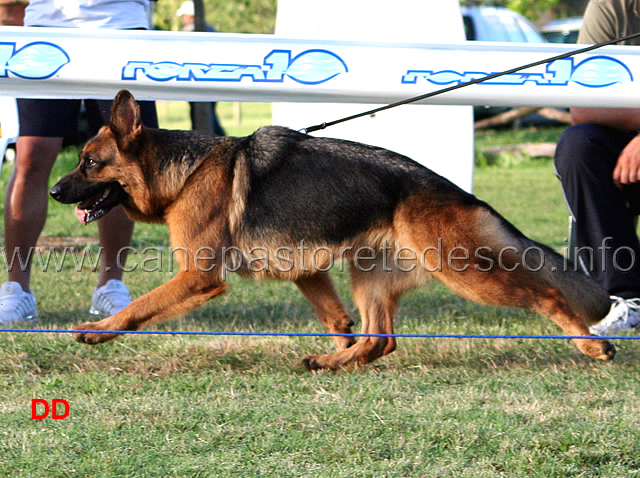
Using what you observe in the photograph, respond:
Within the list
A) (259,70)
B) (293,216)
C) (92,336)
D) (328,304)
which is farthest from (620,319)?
(92,336)

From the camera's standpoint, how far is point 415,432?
310 centimetres

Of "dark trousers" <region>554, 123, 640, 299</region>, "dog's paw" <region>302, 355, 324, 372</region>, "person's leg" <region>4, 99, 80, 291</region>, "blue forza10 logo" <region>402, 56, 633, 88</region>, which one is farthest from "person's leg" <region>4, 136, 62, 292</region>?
"dark trousers" <region>554, 123, 640, 299</region>

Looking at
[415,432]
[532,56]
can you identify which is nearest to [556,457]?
[415,432]

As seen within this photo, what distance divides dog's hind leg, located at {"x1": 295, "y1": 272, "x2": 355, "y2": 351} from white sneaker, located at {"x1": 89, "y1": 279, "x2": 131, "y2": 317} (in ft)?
4.08

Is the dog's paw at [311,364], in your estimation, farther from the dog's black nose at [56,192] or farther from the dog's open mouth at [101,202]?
the dog's black nose at [56,192]

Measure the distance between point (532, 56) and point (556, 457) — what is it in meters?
2.02

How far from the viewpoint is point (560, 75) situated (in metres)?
4.04

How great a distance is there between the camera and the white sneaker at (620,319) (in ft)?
15.0

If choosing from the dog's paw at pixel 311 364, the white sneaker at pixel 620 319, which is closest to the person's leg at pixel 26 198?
the dog's paw at pixel 311 364

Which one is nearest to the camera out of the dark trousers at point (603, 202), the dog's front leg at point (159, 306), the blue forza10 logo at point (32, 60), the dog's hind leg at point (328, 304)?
the dog's front leg at point (159, 306)

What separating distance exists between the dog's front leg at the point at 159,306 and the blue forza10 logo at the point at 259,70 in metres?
1.00

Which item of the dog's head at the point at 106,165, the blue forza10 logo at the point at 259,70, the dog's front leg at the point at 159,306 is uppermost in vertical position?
the blue forza10 logo at the point at 259,70

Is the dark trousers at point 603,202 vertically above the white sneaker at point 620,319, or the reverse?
the dark trousers at point 603,202

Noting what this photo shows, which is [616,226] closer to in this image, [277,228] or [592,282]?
[592,282]
